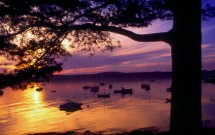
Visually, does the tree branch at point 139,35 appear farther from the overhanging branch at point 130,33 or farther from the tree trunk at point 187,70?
the tree trunk at point 187,70

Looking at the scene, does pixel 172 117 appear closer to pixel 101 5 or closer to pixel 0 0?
pixel 101 5

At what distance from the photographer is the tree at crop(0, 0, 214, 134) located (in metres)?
8.50

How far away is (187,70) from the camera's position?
8.47m

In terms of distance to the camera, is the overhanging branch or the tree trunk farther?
the overhanging branch

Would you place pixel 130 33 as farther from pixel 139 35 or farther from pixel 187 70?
pixel 187 70

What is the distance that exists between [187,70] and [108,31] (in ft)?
8.58

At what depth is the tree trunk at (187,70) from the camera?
27.7ft

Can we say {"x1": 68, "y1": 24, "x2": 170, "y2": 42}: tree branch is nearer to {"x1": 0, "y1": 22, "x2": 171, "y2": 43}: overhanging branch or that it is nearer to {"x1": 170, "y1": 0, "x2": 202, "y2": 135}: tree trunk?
{"x1": 0, "y1": 22, "x2": 171, "y2": 43}: overhanging branch

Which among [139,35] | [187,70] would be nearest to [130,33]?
[139,35]

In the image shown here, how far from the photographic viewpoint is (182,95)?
8445mm

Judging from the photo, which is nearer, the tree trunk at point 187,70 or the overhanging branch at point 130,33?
the tree trunk at point 187,70

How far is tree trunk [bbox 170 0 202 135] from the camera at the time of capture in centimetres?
844

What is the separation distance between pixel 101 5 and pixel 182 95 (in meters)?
3.54

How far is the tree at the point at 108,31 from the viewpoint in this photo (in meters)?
8.50
